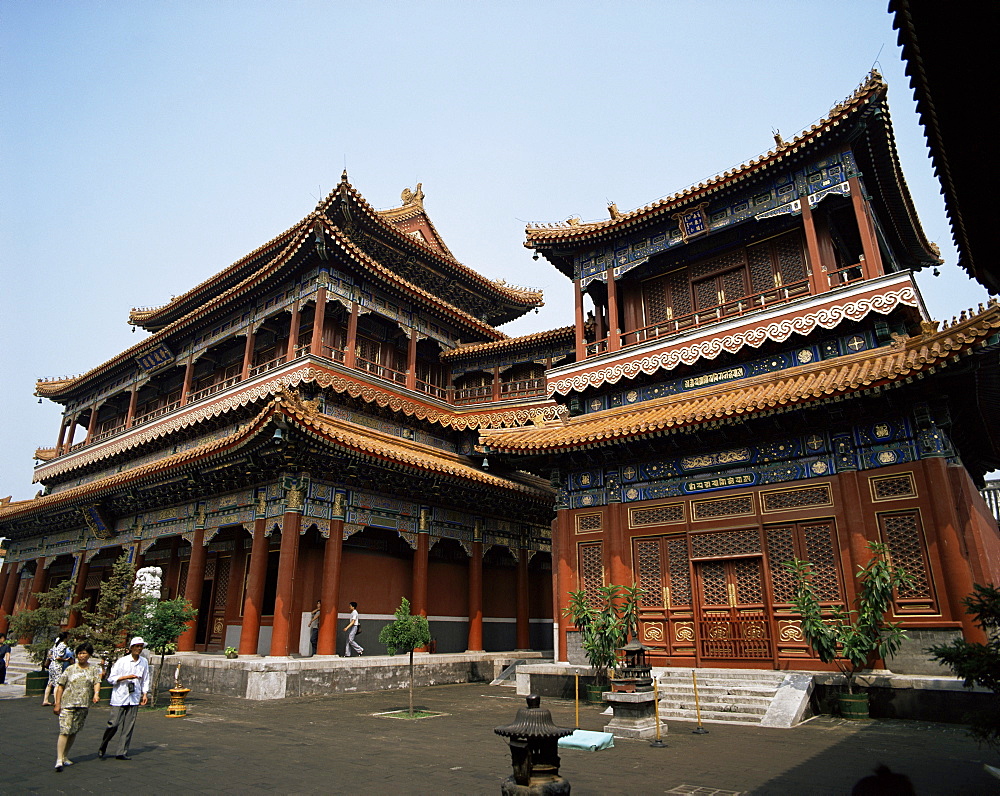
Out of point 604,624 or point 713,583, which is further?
point 713,583

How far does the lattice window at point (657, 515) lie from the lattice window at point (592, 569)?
3.20 ft

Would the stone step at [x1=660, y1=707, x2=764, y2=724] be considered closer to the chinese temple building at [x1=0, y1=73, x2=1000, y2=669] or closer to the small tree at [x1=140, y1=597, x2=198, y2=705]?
the chinese temple building at [x1=0, y1=73, x2=1000, y2=669]

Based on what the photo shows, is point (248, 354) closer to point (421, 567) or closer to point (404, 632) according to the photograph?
point (421, 567)

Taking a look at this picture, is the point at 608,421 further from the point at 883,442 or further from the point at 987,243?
the point at 987,243

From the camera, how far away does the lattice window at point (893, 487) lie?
37.1 feet

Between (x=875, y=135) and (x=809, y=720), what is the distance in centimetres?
1156

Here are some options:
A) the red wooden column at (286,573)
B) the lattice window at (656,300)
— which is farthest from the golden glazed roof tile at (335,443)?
the lattice window at (656,300)

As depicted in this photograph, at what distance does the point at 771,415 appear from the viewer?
1216 centimetres

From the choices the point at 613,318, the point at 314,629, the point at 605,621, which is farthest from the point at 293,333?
the point at 605,621

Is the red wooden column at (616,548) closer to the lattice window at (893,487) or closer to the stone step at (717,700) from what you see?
the stone step at (717,700)

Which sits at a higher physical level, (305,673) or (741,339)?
(741,339)

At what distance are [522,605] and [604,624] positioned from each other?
8752mm

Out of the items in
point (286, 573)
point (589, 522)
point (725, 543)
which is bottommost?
point (286, 573)

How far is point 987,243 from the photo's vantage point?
6.32m
